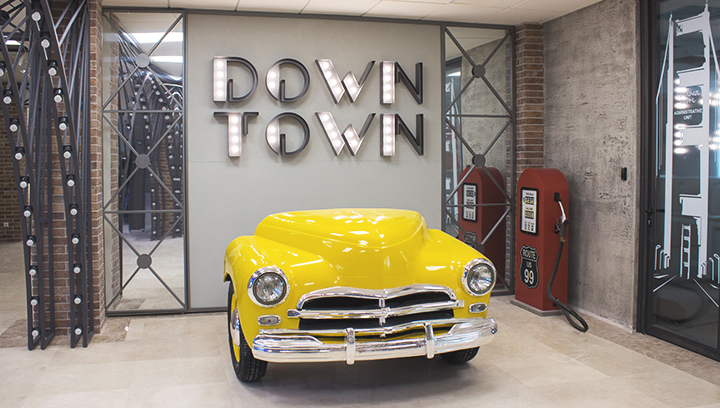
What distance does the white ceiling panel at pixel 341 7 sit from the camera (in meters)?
5.14

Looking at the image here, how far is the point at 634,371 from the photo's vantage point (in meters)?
3.91

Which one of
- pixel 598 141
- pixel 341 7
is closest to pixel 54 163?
pixel 341 7

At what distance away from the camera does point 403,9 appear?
539 centimetres

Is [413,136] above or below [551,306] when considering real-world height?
above

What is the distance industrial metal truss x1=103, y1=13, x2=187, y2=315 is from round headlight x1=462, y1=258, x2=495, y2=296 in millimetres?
3091

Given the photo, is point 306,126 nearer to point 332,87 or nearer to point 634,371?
point 332,87

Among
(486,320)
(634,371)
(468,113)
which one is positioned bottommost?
(634,371)

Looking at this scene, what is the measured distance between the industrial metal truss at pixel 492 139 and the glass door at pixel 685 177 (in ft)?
5.40

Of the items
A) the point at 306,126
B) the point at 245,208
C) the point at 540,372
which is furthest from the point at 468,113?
the point at 540,372

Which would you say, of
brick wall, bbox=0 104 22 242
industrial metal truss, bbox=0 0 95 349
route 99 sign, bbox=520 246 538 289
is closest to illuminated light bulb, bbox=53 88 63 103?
industrial metal truss, bbox=0 0 95 349

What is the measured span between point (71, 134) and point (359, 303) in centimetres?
266

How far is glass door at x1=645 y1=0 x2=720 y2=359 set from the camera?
13.7 feet

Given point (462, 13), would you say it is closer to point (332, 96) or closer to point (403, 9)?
point (403, 9)

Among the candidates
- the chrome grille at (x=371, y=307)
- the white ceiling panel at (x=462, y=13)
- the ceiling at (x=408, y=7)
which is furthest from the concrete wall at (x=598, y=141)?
the chrome grille at (x=371, y=307)
